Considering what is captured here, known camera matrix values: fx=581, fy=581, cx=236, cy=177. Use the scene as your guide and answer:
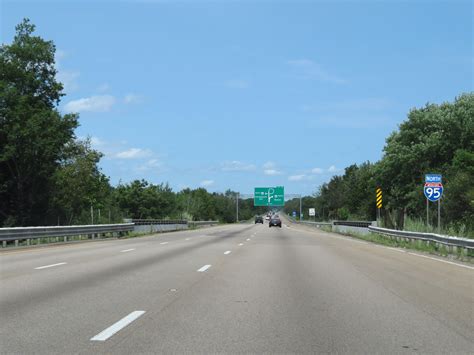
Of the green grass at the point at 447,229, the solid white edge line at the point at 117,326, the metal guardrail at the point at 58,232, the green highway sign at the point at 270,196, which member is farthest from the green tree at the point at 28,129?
the green highway sign at the point at 270,196

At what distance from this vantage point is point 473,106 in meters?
51.5

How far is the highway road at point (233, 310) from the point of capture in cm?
712

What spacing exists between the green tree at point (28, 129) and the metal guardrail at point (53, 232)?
1476 centimetres

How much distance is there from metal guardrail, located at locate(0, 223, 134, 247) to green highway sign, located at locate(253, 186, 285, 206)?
2307 inches

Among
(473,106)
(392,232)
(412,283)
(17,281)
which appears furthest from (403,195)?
(17,281)

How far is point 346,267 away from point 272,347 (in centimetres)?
1072

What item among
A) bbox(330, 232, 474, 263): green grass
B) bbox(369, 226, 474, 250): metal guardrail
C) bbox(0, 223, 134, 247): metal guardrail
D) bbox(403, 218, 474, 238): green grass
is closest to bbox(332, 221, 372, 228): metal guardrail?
bbox(403, 218, 474, 238): green grass

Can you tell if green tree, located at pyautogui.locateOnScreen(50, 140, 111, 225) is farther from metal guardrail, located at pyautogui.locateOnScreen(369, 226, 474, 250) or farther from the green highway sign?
the green highway sign

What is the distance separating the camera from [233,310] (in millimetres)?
9445

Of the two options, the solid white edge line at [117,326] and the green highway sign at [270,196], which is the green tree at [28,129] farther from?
the green highway sign at [270,196]

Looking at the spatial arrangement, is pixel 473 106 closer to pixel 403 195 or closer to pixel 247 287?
pixel 403 195

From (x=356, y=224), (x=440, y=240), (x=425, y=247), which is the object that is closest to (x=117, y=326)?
(x=440, y=240)

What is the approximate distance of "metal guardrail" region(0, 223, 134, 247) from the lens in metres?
26.5

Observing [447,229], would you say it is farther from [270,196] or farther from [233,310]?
[270,196]
